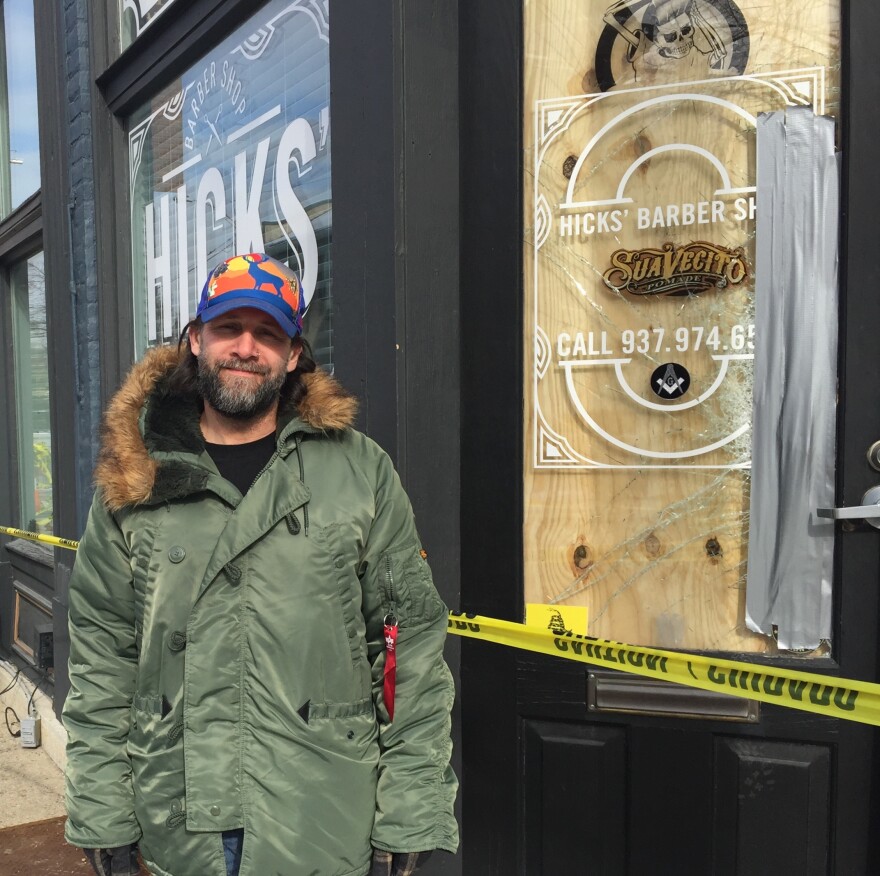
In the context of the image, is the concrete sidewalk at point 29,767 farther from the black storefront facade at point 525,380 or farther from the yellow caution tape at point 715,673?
the yellow caution tape at point 715,673

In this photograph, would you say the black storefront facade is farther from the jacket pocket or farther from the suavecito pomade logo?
the jacket pocket

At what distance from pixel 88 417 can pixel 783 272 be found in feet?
12.1

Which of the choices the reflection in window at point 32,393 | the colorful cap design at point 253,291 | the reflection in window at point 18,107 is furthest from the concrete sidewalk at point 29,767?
the reflection in window at point 18,107

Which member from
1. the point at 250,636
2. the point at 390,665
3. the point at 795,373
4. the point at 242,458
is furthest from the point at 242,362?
the point at 795,373

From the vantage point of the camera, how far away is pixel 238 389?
1.84 meters

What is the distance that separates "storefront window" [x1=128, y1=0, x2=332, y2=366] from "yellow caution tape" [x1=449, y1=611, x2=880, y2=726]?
4.27 feet

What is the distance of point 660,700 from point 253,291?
1657 mm

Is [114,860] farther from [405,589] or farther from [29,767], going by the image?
[29,767]

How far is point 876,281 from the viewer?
7.28 feet

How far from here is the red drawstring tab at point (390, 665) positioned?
71.6 inches

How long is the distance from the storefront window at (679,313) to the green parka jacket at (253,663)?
2.90 feet

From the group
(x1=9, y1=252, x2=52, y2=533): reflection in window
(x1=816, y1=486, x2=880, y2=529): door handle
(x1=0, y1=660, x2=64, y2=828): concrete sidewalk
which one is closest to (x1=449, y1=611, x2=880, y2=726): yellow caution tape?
(x1=816, y1=486, x2=880, y2=529): door handle

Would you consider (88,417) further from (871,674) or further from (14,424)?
(871,674)

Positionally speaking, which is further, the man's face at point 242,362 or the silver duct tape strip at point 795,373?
the silver duct tape strip at point 795,373
